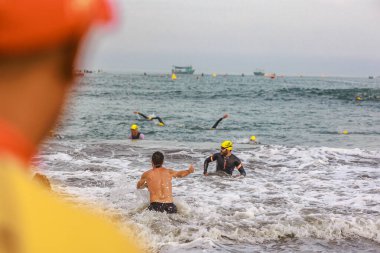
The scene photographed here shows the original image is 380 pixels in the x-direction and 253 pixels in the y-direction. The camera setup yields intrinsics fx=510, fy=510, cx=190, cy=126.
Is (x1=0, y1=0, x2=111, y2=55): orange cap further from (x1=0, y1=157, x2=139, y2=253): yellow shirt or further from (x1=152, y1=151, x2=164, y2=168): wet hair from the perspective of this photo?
(x1=152, y1=151, x2=164, y2=168): wet hair

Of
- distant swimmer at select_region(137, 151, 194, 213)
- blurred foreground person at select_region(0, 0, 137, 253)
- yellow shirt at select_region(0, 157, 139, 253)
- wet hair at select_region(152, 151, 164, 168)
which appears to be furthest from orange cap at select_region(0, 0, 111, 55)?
wet hair at select_region(152, 151, 164, 168)

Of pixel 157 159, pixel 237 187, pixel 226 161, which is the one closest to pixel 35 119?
pixel 157 159

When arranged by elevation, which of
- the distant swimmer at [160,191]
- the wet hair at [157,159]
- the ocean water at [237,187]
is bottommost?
the ocean water at [237,187]

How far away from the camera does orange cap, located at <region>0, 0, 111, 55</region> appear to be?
1.45ft

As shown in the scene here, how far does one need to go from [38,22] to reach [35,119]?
0.35 feet

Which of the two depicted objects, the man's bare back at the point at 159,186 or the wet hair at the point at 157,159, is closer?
the man's bare back at the point at 159,186

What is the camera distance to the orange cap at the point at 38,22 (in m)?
0.44

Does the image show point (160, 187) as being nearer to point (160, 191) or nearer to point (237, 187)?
point (160, 191)

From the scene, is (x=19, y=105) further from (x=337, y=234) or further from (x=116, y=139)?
(x=116, y=139)

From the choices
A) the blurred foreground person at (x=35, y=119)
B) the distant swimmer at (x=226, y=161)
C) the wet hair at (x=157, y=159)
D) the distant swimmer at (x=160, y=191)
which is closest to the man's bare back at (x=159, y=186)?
the distant swimmer at (x=160, y=191)

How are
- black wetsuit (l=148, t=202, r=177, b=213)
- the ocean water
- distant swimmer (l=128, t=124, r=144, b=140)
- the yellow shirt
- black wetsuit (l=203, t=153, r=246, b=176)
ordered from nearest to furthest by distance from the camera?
the yellow shirt → the ocean water → black wetsuit (l=148, t=202, r=177, b=213) → black wetsuit (l=203, t=153, r=246, b=176) → distant swimmer (l=128, t=124, r=144, b=140)

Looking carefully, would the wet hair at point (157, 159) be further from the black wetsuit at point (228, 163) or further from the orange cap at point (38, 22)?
the orange cap at point (38, 22)

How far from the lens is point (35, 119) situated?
518mm

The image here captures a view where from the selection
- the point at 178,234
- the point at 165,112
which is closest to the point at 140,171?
the point at 178,234
